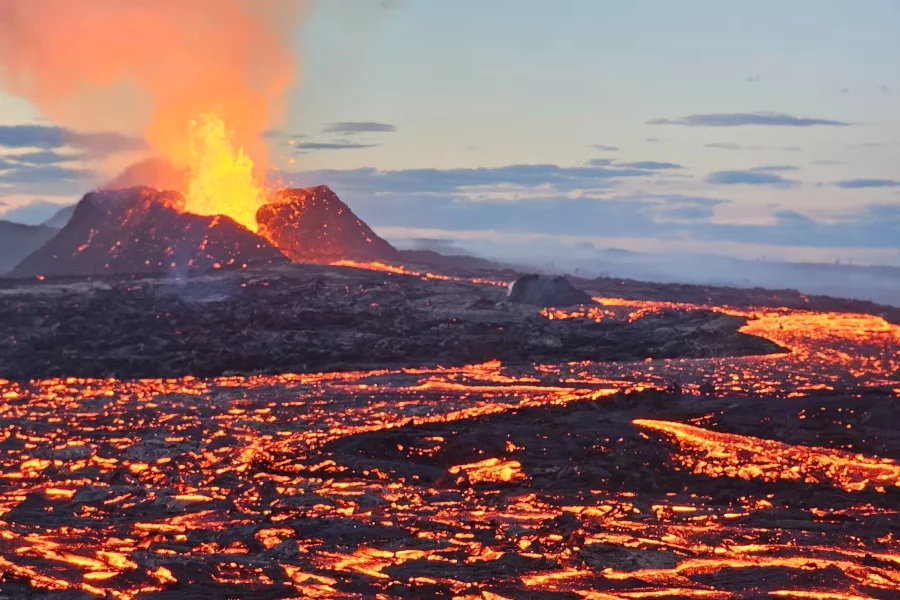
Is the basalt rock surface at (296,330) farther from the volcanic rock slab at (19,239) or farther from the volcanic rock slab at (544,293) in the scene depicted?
the volcanic rock slab at (19,239)

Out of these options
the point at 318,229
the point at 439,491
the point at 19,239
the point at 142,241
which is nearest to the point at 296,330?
the point at 439,491

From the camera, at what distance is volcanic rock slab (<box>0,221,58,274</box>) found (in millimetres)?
90300

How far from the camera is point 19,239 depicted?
96.4 metres

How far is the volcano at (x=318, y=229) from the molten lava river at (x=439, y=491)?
3393 cm

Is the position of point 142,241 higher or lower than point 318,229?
lower

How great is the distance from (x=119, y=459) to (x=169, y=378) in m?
9.54

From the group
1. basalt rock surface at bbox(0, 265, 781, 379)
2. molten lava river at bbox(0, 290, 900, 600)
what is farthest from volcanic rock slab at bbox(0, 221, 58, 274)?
molten lava river at bbox(0, 290, 900, 600)

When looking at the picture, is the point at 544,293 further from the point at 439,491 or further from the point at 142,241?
the point at 439,491

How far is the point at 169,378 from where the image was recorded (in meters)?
26.2

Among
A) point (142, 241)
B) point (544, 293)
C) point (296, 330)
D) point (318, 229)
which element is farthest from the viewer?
point (318, 229)

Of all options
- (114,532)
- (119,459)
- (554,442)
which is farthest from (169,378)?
(114,532)

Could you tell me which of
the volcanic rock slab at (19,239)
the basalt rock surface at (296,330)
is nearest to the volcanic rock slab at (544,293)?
the basalt rock surface at (296,330)

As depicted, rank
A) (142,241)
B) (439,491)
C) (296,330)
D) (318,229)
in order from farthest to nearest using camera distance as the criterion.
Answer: (318,229)
(142,241)
(296,330)
(439,491)

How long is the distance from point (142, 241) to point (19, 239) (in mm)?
49698
